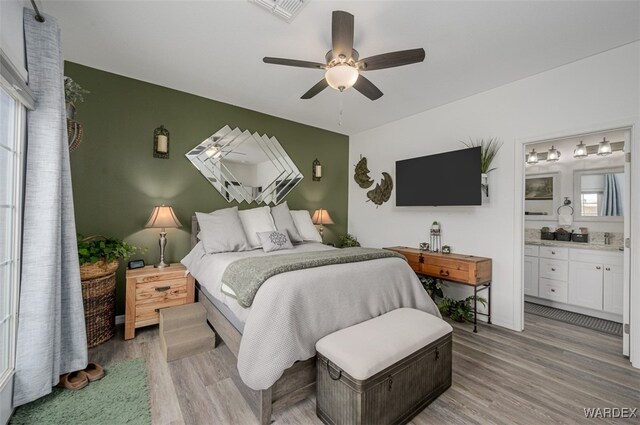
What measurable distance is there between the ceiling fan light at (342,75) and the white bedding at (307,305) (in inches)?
56.6

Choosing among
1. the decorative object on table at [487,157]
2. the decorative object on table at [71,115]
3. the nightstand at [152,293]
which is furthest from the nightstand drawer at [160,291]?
the decorative object on table at [487,157]

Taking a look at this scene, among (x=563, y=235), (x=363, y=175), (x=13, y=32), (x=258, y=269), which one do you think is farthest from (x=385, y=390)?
(x=563, y=235)

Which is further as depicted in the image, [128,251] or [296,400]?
[128,251]

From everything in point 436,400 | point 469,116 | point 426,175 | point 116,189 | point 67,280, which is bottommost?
point 436,400

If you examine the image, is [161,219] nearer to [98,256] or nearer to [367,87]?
[98,256]

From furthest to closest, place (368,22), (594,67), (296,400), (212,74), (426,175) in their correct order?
(426,175) → (212,74) → (594,67) → (368,22) → (296,400)

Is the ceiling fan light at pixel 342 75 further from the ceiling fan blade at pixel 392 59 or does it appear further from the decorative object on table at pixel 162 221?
the decorative object on table at pixel 162 221

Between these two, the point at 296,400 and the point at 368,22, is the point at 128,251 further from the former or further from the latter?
the point at 368,22

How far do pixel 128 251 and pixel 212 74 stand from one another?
203cm

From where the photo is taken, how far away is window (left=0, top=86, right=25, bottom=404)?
1.62m

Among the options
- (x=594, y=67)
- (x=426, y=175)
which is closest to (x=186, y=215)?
(x=426, y=175)

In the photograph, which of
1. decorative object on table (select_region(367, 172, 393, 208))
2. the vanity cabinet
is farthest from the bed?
the vanity cabinet

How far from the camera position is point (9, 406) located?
1595 mm

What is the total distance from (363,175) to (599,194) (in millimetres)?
3277
